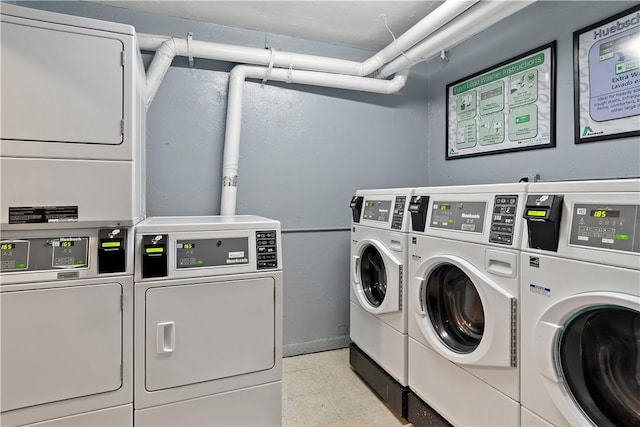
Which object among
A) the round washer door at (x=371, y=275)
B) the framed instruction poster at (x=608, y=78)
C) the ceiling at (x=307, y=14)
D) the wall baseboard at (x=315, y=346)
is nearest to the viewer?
the framed instruction poster at (x=608, y=78)

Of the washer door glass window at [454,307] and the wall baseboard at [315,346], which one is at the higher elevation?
the washer door glass window at [454,307]

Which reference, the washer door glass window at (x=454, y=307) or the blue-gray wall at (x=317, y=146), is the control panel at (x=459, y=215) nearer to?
the washer door glass window at (x=454, y=307)

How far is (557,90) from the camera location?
2068 mm

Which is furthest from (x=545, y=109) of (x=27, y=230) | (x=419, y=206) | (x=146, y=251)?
(x=27, y=230)

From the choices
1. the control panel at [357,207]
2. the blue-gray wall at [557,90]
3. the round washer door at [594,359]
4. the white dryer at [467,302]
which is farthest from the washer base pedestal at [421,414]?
the blue-gray wall at [557,90]

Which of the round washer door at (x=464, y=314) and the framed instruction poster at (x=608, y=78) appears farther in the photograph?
the framed instruction poster at (x=608, y=78)

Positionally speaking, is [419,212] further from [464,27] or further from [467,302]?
[464,27]

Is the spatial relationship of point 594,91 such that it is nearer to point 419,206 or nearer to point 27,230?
point 419,206

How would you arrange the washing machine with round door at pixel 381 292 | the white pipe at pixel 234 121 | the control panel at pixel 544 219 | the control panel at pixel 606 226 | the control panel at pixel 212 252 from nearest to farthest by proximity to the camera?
1. the control panel at pixel 606 226
2. the control panel at pixel 544 219
3. the control panel at pixel 212 252
4. the washing machine with round door at pixel 381 292
5. the white pipe at pixel 234 121

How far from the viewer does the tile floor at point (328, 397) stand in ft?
6.61

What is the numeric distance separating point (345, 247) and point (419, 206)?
1.20 m

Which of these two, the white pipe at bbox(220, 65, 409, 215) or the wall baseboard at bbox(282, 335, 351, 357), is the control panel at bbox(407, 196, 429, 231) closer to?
the white pipe at bbox(220, 65, 409, 215)

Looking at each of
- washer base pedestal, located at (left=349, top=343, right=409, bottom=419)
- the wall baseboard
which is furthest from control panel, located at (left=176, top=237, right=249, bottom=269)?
the wall baseboard

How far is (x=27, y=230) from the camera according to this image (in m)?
1.36
